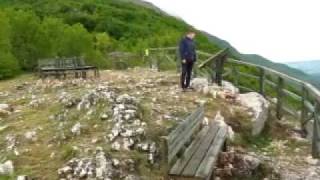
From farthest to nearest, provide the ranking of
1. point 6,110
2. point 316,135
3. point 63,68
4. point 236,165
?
point 63,68
point 6,110
point 316,135
point 236,165

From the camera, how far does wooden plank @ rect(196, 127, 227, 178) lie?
8195 mm

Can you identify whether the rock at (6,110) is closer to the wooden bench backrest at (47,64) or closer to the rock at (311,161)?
the rock at (311,161)

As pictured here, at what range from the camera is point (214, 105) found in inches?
560

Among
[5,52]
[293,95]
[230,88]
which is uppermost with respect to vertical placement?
[5,52]

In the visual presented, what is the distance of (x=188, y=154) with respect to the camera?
9.20m

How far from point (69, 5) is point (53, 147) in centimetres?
11215

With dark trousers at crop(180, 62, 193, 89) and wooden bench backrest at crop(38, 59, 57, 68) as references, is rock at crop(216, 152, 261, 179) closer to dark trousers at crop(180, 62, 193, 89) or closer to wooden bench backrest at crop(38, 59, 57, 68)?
dark trousers at crop(180, 62, 193, 89)

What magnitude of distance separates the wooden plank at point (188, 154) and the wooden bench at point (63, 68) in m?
12.3

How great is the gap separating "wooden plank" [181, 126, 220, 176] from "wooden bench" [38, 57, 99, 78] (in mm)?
12273

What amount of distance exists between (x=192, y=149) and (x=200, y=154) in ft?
1.23

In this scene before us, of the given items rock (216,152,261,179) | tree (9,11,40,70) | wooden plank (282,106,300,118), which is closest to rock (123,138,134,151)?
rock (216,152,261,179)

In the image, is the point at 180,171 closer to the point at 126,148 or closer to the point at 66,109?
the point at 126,148

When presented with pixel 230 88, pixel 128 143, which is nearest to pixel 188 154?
pixel 128 143

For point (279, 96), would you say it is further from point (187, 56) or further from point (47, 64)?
point (47, 64)
